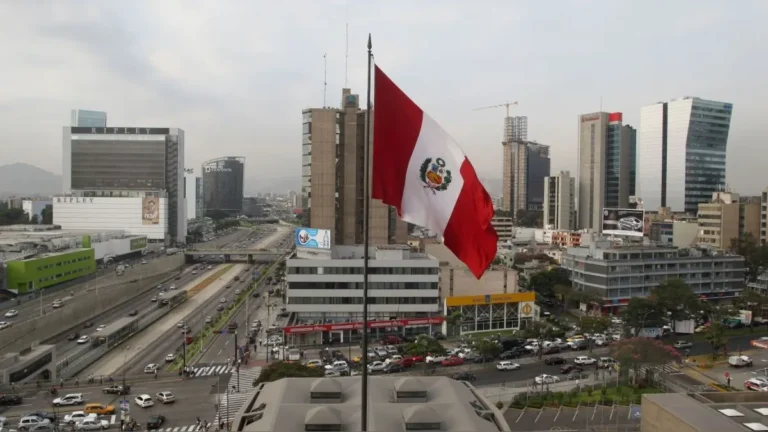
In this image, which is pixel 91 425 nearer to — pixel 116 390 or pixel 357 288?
pixel 116 390

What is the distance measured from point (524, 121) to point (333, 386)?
116349 millimetres

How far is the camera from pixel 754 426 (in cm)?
912

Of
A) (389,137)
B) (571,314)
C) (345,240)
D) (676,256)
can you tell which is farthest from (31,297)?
(676,256)

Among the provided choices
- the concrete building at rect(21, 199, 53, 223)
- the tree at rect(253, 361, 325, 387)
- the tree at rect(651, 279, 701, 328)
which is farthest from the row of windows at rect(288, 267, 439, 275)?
the concrete building at rect(21, 199, 53, 223)

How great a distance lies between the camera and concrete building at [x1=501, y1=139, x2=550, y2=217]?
10894 centimetres

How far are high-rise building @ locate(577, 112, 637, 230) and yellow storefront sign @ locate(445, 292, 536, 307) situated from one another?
47174 mm

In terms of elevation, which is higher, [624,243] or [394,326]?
[624,243]

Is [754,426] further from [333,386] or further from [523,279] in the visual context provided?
[523,279]

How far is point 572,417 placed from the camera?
16.0 meters

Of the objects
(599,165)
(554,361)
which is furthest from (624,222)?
(599,165)

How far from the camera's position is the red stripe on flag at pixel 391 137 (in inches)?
229

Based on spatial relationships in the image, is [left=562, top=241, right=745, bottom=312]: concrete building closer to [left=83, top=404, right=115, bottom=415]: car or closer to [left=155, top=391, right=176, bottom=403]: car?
[left=155, top=391, right=176, bottom=403]: car

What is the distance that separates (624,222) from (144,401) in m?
27.2

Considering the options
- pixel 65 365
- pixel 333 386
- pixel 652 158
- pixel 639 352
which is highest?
pixel 652 158
